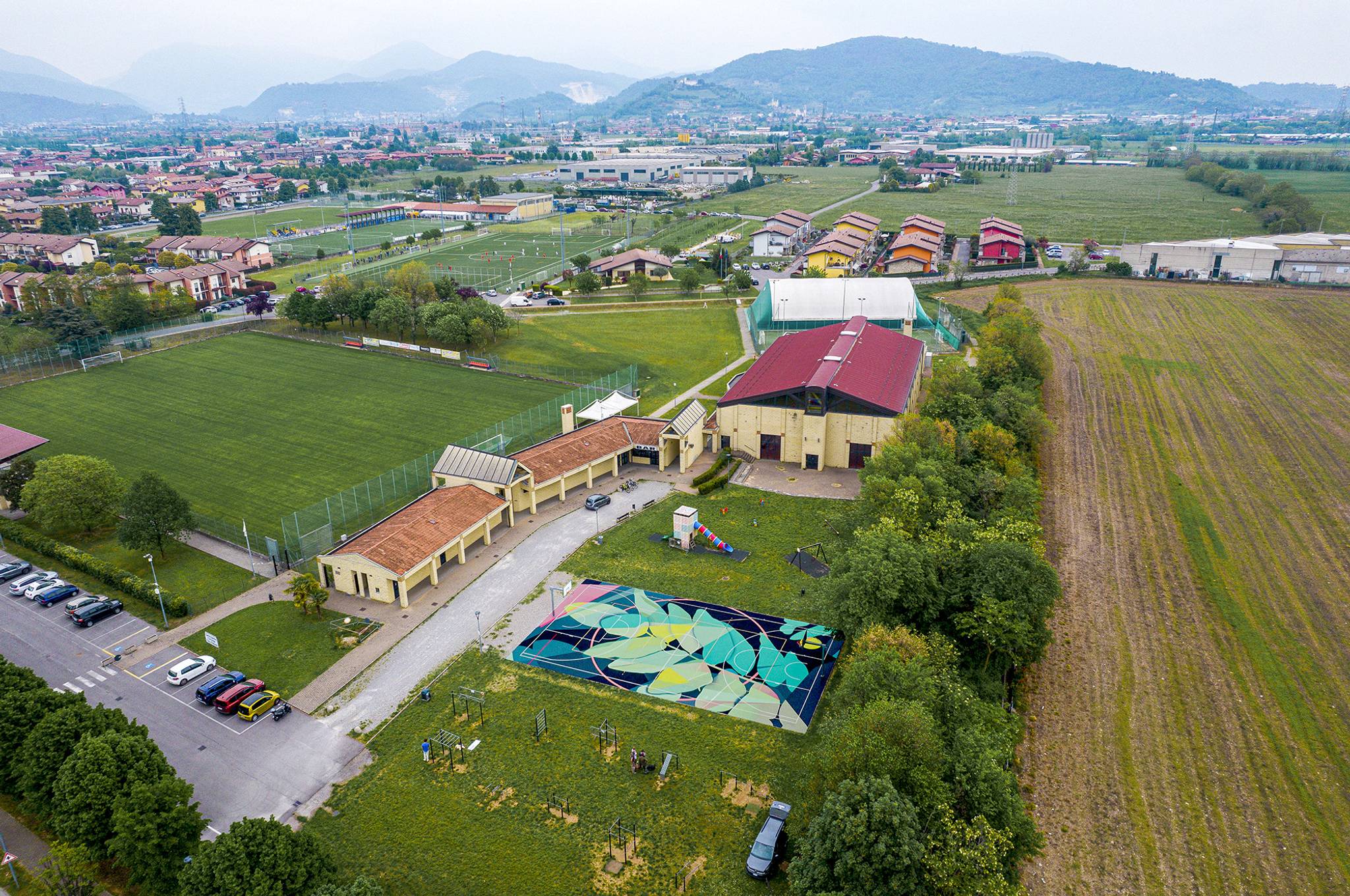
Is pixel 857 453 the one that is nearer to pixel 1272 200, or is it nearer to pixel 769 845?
pixel 769 845

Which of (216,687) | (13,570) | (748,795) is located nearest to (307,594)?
(216,687)

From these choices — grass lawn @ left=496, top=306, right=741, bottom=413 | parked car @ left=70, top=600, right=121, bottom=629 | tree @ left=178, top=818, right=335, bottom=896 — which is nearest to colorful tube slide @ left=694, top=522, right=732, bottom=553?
grass lawn @ left=496, top=306, right=741, bottom=413

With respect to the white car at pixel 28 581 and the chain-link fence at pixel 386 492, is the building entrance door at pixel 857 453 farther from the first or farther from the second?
the white car at pixel 28 581

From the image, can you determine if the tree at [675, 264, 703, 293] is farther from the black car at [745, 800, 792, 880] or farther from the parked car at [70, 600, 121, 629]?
the black car at [745, 800, 792, 880]

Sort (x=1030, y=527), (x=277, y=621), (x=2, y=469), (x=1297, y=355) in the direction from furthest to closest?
(x=1297, y=355)
(x=2, y=469)
(x=277, y=621)
(x=1030, y=527)

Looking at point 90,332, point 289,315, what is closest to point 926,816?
point 289,315

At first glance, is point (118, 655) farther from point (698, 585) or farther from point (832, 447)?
point (832, 447)
